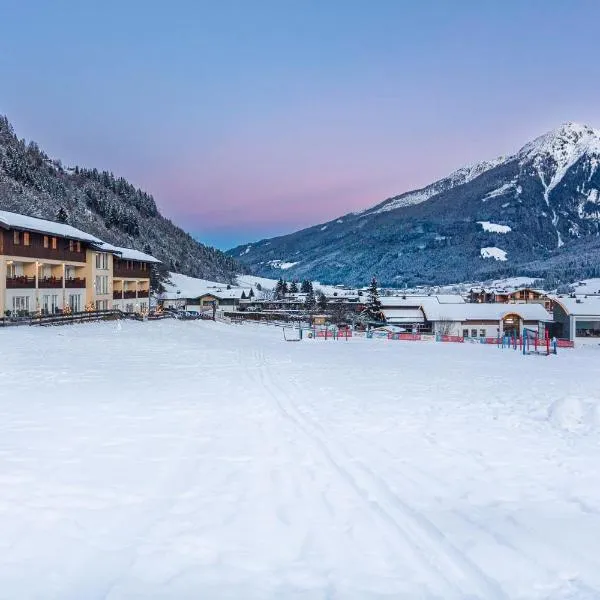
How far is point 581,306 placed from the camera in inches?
2963

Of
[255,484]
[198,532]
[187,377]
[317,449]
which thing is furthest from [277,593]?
[187,377]

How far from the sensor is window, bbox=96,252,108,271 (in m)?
57.4

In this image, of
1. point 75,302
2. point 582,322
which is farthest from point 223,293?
point 582,322

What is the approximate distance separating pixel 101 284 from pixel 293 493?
55.1 meters

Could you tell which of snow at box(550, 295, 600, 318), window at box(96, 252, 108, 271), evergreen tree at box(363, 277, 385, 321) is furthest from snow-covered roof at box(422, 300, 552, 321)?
window at box(96, 252, 108, 271)

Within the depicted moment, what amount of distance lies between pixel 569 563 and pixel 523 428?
21.7 feet

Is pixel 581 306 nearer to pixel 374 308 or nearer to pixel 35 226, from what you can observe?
pixel 374 308

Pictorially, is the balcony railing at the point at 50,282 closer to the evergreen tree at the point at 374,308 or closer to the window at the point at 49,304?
the window at the point at 49,304

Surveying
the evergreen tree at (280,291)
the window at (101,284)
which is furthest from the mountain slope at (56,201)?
the window at (101,284)

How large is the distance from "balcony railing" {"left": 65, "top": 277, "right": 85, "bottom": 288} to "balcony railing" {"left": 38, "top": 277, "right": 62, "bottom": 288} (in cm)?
159

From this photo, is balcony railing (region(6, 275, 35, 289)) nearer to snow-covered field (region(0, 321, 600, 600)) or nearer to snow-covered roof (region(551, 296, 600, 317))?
snow-covered field (region(0, 321, 600, 600))

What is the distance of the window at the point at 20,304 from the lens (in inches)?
1700

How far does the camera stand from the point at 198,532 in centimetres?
646

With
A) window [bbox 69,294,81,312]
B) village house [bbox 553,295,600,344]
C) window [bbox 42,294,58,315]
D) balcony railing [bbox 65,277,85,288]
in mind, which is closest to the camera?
window [bbox 42,294,58,315]
